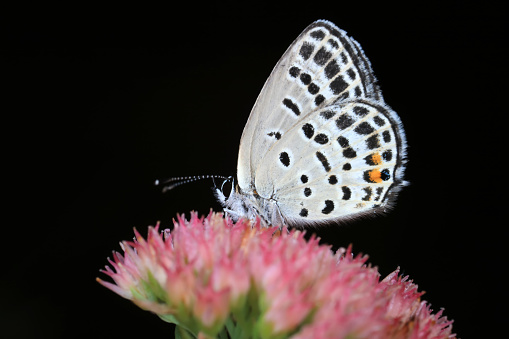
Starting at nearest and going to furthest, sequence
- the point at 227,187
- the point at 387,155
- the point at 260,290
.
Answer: the point at 260,290
the point at 387,155
the point at 227,187

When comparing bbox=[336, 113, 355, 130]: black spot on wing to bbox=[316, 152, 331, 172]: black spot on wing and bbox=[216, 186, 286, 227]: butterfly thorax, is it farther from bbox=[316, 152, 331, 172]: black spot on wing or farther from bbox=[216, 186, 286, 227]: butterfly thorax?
bbox=[216, 186, 286, 227]: butterfly thorax

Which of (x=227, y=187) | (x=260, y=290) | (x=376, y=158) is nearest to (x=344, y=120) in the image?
(x=376, y=158)

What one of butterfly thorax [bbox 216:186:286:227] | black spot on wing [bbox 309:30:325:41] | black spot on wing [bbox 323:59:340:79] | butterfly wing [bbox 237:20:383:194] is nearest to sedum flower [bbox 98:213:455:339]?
butterfly thorax [bbox 216:186:286:227]

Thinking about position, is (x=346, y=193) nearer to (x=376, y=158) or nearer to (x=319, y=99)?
(x=376, y=158)

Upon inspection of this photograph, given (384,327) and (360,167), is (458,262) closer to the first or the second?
(360,167)

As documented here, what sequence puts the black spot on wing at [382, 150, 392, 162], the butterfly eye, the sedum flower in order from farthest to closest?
the butterfly eye
the black spot on wing at [382, 150, 392, 162]
the sedum flower

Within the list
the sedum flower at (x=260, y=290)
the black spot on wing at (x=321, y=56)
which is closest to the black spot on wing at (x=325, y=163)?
the black spot on wing at (x=321, y=56)
